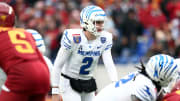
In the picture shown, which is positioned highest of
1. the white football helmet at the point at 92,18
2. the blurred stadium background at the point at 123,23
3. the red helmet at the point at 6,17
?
the red helmet at the point at 6,17

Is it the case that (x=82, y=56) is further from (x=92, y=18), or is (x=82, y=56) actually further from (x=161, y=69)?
(x=161, y=69)

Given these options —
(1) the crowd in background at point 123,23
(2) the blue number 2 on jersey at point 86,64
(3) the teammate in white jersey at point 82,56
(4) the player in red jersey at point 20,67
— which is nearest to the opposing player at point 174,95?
(4) the player in red jersey at point 20,67

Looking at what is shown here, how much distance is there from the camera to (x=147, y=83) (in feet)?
17.5

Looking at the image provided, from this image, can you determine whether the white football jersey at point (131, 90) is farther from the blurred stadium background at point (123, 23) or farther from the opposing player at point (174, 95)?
the blurred stadium background at point (123, 23)

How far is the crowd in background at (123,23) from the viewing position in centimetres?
1268

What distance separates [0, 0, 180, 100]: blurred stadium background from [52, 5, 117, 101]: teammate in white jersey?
495 centimetres

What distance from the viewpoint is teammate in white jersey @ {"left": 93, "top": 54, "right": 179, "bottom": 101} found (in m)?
5.30

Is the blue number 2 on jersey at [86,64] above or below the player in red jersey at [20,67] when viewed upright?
below

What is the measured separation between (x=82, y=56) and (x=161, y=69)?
1.75 m

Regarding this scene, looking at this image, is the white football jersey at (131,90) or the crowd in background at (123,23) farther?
the crowd in background at (123,23)

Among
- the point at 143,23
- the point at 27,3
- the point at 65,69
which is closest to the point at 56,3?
the point at 27,3

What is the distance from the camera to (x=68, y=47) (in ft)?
22.2

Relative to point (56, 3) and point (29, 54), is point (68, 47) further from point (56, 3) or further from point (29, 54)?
point (56, 3)

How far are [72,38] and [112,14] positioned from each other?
262 inches
